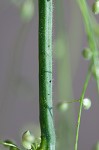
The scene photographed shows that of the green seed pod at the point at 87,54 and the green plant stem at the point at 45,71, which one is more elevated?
the green seed pod at the point at 87,54

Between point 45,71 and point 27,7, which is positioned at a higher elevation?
point 27,7

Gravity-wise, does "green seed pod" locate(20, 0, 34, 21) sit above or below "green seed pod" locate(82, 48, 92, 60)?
above

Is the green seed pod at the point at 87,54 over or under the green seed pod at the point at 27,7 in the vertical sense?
under

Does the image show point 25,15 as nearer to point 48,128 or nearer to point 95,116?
point 48,128

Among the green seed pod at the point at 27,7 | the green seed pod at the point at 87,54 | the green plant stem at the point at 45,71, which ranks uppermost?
the green seed pod at the point at 27,7

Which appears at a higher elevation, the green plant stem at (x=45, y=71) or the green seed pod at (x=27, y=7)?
the green seed pod at (x=27, y=7)

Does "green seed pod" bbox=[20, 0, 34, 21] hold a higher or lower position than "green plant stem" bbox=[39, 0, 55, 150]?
higher

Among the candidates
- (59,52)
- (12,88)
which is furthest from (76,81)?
(59,52)

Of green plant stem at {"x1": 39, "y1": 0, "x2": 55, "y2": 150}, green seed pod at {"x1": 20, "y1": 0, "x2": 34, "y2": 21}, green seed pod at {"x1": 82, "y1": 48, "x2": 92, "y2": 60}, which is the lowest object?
green plant stem at {"x1": 39, "y1": 0, "x2": 55, "y2": 150}
